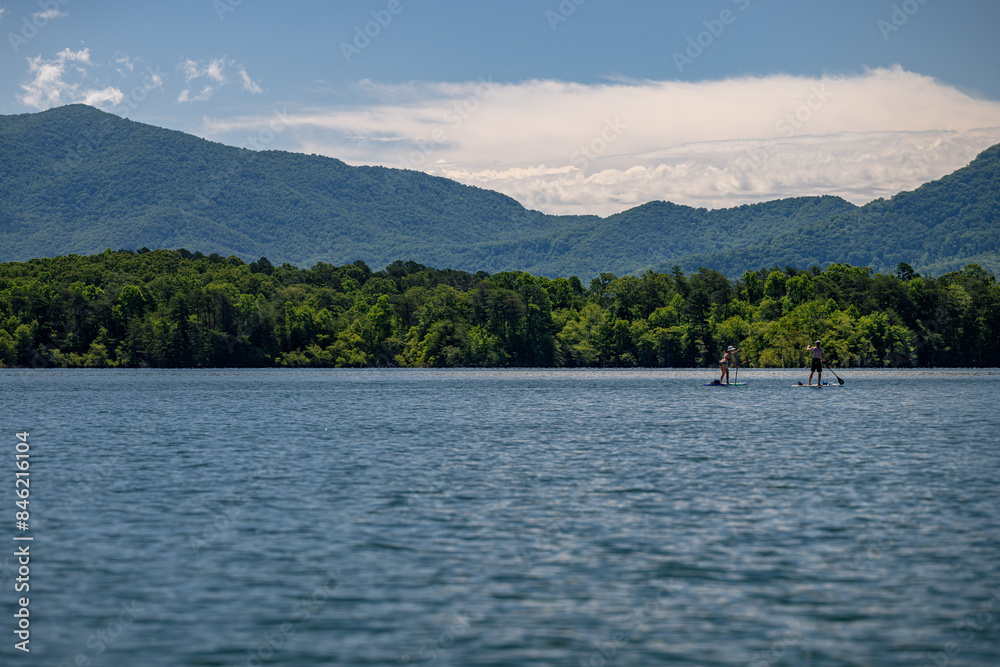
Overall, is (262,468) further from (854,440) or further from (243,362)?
(243,362)

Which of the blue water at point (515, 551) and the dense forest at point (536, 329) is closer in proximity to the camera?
the blue water at point (515, 551)

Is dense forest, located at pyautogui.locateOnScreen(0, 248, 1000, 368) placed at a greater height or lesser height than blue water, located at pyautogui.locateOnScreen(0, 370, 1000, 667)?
greater

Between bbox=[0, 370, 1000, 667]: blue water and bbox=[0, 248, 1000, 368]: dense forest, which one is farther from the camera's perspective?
bbox=[0, 248, 1000, 368]: dense forest

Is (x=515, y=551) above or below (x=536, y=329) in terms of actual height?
below

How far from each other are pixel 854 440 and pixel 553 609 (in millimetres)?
28956

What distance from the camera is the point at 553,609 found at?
1520cm

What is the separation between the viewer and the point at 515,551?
19109 mm

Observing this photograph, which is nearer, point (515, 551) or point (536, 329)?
point (515, 551)

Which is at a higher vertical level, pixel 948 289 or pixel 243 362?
pixel 948 289

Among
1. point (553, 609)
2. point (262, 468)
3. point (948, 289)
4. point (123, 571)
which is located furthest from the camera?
point (948, 289)

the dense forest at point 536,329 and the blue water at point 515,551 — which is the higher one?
the dense forest at point 536,329

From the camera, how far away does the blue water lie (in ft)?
45.1

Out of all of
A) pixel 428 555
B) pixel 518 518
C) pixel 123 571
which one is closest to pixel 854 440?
pixel 518 518

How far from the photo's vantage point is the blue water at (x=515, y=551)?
13750 mm
